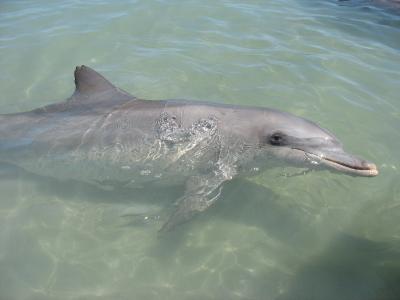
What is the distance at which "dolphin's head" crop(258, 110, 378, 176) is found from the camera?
536 cm

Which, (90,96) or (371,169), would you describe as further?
(90,96)

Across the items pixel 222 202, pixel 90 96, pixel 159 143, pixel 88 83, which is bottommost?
pixel 222 202

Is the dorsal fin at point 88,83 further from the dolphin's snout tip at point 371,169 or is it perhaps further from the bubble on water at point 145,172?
the dolphin's snout tip at point 371,169

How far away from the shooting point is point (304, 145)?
5781 millimetres

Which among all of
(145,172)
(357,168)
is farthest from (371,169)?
(145,172)

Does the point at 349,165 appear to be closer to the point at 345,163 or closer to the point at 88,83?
the point at 345,163

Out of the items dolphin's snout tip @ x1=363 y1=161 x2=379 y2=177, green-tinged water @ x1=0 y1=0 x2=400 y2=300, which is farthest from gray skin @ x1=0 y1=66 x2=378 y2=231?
dolphin's snout tip @ x1=363 y1=161 x2=379 y2=177

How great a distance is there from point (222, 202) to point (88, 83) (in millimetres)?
3178

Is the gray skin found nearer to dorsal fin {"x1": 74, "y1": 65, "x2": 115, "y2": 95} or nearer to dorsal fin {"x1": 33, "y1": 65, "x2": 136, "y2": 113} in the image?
dorsal fin {"x1": 33, "y1": 65, "x2": 136, "y2": 113}

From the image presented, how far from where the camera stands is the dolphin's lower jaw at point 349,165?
205 inches

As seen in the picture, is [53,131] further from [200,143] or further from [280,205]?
[280,205]

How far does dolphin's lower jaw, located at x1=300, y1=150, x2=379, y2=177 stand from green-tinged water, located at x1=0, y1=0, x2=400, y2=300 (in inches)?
44.0

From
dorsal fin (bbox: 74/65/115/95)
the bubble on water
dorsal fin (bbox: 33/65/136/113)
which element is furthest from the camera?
dorsal fin (bbox: 74/65/115/95)

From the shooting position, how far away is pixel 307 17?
13.2 meters
